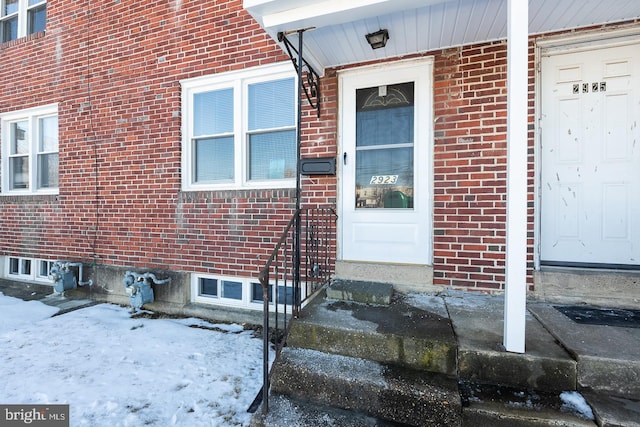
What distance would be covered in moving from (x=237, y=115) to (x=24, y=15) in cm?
477

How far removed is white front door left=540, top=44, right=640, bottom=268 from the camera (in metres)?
2.51

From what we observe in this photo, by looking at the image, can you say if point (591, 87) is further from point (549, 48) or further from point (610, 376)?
point (610, 376)

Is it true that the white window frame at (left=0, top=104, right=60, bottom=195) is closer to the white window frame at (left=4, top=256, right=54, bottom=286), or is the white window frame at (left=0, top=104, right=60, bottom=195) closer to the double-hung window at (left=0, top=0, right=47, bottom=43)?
the white window frame at (left=4, top=256, right=54, bottom=286)

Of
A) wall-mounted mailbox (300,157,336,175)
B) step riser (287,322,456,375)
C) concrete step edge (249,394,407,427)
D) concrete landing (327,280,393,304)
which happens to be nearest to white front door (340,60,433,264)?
wall-mounted mailbox (300,157,336,175)

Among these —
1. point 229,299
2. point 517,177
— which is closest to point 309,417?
point 517,177

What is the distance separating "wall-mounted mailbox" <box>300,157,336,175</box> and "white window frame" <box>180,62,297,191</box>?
0.89 feet

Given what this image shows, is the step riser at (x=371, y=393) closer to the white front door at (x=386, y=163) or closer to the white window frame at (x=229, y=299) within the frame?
the white front door at (x=386, y=163)

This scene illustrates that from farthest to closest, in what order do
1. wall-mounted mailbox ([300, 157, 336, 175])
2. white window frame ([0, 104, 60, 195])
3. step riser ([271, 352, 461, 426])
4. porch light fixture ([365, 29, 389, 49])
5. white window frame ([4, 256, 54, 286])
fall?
white window frame ([4, 256, 54, 286]), white window frame ([0, 104, 60, 195]), wall-mounted mailbox ([300, 157, 336, 175]), porch light fixture ([365, 29, 389, 49]), step riser ([271, 352, 461, 426])

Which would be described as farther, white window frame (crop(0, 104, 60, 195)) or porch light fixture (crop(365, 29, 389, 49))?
white window frame (crop(0, 104, 60, 195))

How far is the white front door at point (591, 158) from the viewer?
2.51 metres

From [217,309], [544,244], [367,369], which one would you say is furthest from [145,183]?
[544,244]

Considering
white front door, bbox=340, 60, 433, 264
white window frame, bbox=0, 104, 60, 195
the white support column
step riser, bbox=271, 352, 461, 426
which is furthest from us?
white window frame, bbox=0, 104, 60, 195

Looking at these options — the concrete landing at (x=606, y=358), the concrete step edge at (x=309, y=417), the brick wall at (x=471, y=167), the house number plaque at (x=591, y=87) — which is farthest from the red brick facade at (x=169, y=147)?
the concrete step edge at (x=309, y=417)

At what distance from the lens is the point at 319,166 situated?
122 inches
